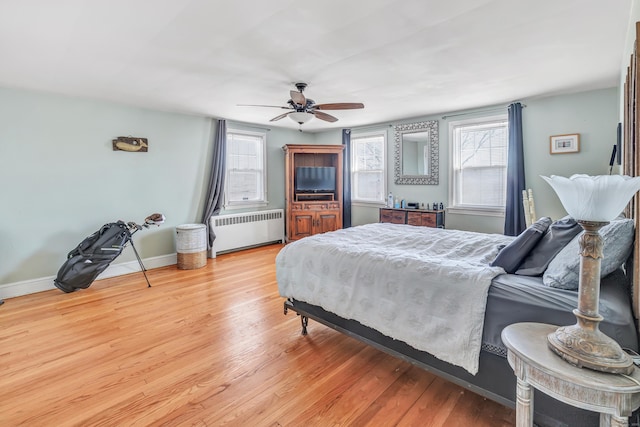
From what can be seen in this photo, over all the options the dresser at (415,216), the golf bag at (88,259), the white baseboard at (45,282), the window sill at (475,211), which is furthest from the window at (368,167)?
the golf bag at (88,259)

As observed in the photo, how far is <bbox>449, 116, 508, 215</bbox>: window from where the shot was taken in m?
4.82

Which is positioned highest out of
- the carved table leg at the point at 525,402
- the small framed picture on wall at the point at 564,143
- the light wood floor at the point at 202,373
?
the small framed picture on wall at the point at 564,143

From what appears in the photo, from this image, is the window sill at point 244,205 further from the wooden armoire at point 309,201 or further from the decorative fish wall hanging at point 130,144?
the decorative fish wall hanging at point 130,144

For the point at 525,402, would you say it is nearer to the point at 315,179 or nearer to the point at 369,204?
the point at 369,204

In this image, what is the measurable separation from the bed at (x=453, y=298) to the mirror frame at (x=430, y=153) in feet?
9.73

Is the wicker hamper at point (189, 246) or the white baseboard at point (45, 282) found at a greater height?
the wicker hamper at point (189, 246)

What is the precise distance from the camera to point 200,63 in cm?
298

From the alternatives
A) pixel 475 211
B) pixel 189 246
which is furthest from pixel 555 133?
pixel 189 246

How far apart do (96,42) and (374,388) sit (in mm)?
3399

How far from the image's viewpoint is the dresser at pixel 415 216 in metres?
5.15

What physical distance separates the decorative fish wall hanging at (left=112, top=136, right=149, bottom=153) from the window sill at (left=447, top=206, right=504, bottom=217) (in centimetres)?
510

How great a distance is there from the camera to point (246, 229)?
19.9 feet

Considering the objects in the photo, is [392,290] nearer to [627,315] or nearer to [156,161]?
[627,315]

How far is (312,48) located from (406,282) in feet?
6.85
